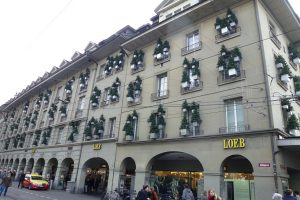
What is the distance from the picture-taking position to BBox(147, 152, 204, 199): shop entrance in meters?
20.1

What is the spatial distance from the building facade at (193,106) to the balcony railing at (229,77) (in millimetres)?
65

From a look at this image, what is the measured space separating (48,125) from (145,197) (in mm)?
27151

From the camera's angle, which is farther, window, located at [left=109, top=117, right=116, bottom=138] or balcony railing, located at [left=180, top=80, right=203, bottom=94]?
window, located at [left=109, top=117, right=116, bottom=138]

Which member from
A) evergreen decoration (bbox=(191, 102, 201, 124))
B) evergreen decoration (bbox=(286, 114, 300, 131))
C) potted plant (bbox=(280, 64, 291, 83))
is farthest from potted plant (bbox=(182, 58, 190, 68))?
evergreen decoration (bbox=(286, 114, 300, 131))

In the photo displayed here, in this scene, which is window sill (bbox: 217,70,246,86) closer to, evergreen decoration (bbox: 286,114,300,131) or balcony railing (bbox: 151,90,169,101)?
evergreen decoration (bbox: 286,114,300,131)

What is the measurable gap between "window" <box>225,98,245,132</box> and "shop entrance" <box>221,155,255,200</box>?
5.67ft

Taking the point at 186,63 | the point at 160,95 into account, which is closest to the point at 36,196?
the point at 160,95

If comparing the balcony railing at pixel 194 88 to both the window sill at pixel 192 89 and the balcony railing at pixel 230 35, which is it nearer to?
the window sill at pixel 192 89

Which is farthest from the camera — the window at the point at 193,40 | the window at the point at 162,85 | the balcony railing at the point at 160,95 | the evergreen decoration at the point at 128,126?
the evergreen decoration at the point at 128,126

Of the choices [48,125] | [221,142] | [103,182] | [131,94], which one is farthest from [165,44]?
[48,125]

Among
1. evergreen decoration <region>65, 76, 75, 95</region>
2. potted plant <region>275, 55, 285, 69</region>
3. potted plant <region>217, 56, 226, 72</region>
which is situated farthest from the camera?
A: evergreen decoration <region>65, 76, 75, 95</region>

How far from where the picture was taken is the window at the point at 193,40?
20.6m

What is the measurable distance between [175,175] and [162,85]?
7426 millimetres

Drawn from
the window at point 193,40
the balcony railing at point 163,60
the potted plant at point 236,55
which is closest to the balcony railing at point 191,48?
the window at point 193,40
